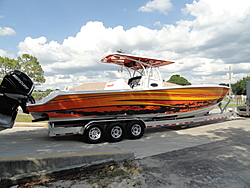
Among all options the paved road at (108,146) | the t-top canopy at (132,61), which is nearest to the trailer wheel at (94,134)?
the paved road at (108,146)

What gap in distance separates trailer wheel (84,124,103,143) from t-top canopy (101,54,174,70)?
2.85 meters

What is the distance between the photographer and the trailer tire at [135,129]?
662cm

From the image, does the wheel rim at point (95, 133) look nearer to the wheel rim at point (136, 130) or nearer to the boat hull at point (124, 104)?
the boat hull at point (124, 104)

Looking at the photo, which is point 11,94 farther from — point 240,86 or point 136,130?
point 240,86

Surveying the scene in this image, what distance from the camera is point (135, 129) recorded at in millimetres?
6805

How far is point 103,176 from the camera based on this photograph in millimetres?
3732

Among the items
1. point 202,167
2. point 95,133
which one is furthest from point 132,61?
point 202,167

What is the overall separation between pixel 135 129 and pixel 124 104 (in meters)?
0.96

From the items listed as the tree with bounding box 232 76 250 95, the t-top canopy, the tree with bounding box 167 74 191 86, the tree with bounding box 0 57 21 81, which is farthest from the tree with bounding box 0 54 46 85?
the tree with bounding box 232 76 250 95

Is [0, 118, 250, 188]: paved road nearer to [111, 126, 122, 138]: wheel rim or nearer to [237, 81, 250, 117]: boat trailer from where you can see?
[111, 126, 122, 138]: wheel rim

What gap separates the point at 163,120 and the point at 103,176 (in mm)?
4570

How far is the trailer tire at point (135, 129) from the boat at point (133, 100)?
1.17 ft

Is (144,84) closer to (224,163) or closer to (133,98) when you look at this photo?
(133,98)

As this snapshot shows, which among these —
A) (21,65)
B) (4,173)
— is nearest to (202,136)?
(4,173)
